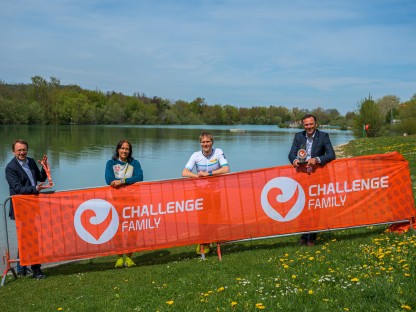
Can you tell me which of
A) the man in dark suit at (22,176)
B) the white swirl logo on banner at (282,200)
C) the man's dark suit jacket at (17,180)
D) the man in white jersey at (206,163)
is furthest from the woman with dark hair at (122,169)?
the white swirl logo on banner at (282,200)

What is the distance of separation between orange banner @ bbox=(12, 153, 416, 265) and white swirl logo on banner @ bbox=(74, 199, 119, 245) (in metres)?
0.02

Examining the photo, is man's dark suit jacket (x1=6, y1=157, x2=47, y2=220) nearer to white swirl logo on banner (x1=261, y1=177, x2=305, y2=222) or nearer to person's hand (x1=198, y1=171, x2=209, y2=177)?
person's hand (x1=198, y1=171, x2=209, y2=177)

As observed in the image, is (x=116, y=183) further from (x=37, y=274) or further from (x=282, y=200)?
(x=282, y=200)

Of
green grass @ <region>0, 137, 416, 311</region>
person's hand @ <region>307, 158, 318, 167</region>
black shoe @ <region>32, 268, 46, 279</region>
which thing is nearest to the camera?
green grass @ <region>0, 137, 416, 311</region>

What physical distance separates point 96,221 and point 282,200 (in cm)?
348

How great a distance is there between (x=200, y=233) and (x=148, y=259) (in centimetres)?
163

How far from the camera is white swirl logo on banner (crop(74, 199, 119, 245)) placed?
775 cm

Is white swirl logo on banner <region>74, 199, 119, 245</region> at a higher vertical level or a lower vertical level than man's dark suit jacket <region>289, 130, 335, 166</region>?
lower

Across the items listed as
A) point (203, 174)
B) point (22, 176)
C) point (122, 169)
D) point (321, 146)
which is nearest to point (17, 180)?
point (22, 176)

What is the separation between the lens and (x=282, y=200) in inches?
306

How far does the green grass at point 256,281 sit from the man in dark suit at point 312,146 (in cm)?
123

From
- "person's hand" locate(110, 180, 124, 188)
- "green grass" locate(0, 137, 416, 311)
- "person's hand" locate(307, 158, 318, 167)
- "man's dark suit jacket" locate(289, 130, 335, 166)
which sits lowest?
"green grass" locate(0, 137, 416, 311)

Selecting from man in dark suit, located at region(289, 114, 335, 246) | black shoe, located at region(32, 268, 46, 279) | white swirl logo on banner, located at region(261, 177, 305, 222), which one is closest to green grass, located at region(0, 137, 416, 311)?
black shoe, located at region(32, 268, 46, 279)

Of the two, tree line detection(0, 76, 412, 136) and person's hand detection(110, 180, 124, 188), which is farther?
tree line detection(0, 76, 412, 136)
